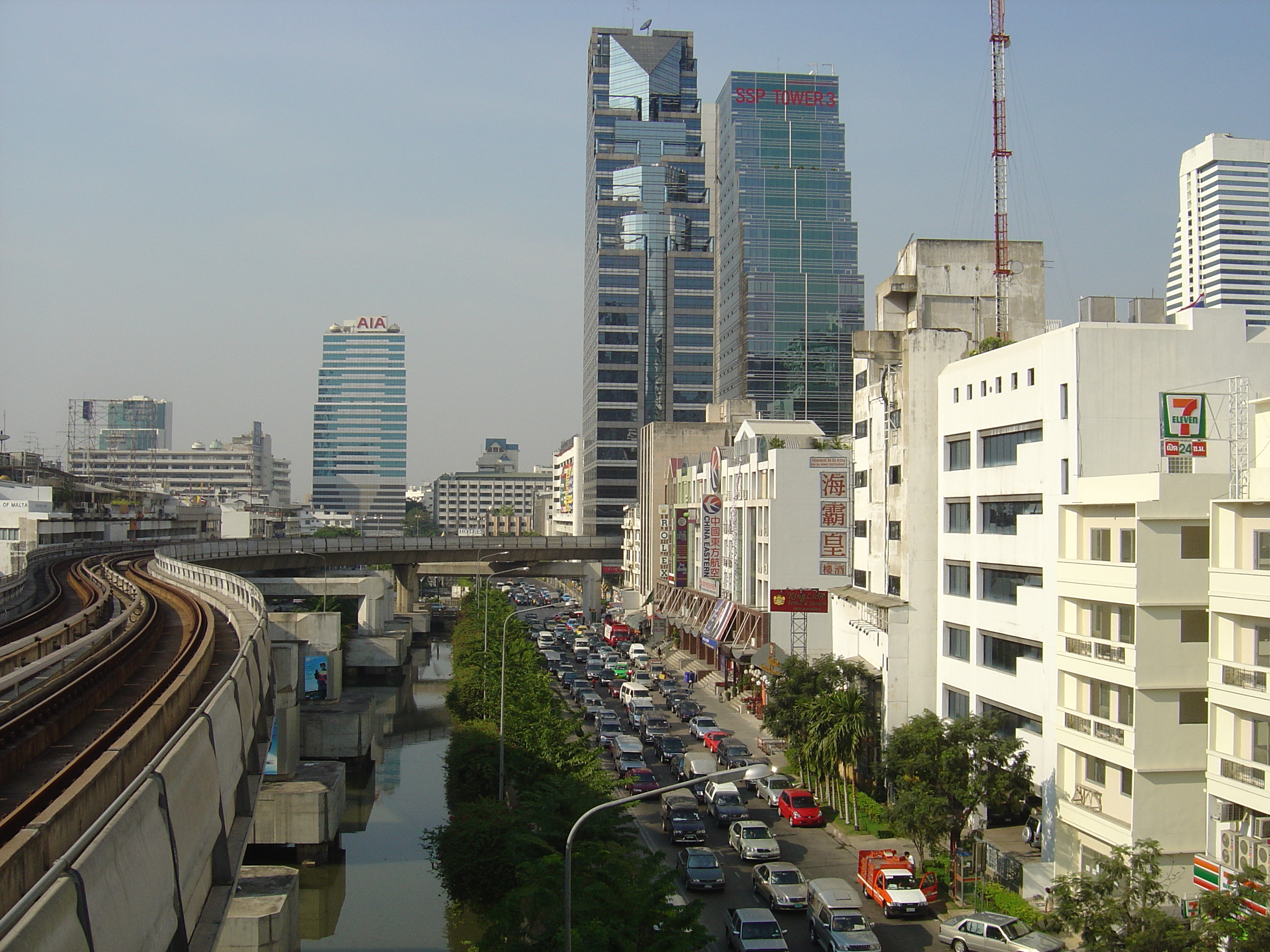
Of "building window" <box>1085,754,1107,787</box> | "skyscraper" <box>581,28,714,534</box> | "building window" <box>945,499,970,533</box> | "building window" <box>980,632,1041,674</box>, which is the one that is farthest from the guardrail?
"skyscraper" <box>581,28,714,534</box>

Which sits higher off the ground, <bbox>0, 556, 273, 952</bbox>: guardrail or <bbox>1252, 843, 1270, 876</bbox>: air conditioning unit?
<bbox>0, 556, 273, 952</bbox>: guardrail

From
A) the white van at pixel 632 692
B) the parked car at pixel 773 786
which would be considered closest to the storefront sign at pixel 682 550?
the white van at pixel 632 692

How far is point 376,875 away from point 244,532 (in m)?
138

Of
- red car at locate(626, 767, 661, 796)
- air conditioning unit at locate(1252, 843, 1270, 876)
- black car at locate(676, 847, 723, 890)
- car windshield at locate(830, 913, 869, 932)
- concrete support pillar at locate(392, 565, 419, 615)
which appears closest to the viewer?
air conditioning unit at locate(1252, 843, 1270, 876)

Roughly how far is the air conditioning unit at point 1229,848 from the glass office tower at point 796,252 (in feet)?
419

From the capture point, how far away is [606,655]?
84938 millimetres

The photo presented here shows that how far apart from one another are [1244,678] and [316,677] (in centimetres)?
4943

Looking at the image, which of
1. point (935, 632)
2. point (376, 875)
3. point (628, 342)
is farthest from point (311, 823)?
point (628, 342)

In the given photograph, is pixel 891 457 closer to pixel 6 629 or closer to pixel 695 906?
pixel 695 906

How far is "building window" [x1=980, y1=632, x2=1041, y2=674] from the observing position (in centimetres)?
3517

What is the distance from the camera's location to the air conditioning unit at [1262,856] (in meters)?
22.9

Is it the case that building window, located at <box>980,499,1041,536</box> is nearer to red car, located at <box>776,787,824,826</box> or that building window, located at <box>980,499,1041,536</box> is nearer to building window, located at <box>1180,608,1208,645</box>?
building window, located at <box>1180,608,1208,645</box>

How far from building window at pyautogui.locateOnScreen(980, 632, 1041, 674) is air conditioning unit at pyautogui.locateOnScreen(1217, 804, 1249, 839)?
9.43 m

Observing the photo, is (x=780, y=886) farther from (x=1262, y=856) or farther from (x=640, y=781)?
(x=1262, y=856)
